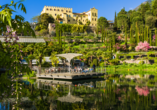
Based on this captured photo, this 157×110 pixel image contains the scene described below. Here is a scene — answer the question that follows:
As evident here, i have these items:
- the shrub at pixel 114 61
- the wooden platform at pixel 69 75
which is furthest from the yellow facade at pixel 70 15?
the wooden platform at pixel 69 75

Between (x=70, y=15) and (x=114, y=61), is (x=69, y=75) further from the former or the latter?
(x=70, y=15)

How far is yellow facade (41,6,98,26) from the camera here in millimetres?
94562

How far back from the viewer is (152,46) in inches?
1880

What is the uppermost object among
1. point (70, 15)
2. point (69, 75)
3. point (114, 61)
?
point (70, 15)

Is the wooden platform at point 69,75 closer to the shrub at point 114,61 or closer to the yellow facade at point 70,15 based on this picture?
the shrub at point 114,61

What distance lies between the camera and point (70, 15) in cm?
9800

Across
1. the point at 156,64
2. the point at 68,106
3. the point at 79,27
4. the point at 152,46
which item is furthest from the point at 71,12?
the point at 68,106

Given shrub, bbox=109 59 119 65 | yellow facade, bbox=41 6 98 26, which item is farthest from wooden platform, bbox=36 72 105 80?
yellow facade, bbox=41 6 98 26

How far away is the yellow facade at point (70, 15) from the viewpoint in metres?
94.6

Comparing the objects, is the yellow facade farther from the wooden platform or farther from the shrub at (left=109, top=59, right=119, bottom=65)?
A: the wooden platform

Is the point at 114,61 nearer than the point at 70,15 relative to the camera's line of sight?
Yes

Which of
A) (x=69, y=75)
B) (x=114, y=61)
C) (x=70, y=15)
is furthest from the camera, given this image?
(x=70, y=15)

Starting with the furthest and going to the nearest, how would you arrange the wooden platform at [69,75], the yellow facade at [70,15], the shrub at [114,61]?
the yellow facade at [70,15], the shrub at [114,61], the wooden platform at [69,75]

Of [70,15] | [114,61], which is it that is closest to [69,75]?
[114,61]
